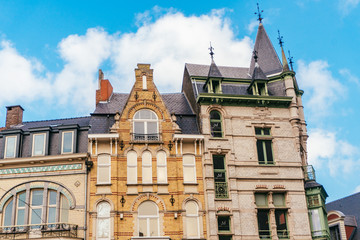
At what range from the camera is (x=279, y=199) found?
29234 mm

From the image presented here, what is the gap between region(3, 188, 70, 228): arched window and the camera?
27.2m

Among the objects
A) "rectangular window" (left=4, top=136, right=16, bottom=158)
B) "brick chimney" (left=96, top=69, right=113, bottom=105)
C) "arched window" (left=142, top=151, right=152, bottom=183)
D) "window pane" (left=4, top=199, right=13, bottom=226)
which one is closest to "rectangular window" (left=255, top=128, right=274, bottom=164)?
"arched window" (left=142, top=151, right=152, bottom=183)

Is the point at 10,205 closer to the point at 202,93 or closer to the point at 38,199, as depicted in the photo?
the point at 38,199

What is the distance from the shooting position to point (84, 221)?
26766 mm

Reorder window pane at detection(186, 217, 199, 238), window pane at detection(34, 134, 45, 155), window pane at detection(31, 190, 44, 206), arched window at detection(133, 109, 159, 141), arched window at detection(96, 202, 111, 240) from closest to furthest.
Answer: arched window at detection(96, 202, 111, 240), window pane at detection(186, 217, 199, 238), window pane at detection(31, 190, 44, 206), window pane at detection(34, 134, 45, 155), arched window at detection(133, 109, 159, 141)

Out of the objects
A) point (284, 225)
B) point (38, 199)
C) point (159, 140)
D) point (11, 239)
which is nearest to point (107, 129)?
point (159, 140)

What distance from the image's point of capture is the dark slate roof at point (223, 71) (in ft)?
110

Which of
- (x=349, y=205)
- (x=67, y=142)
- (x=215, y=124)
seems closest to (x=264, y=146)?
(x=215, y=124)

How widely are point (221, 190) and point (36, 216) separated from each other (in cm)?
1090

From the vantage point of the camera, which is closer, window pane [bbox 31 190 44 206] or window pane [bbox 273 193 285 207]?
window pane [bbox 31 190 44 206]

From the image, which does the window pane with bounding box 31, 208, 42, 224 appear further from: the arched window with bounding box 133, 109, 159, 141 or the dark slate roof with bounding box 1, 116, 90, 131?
the arched window with bounding box 133, 109, 159, 141

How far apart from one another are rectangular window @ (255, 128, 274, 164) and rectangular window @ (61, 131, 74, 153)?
1163cm

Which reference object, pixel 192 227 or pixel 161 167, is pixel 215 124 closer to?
pixel 161 167

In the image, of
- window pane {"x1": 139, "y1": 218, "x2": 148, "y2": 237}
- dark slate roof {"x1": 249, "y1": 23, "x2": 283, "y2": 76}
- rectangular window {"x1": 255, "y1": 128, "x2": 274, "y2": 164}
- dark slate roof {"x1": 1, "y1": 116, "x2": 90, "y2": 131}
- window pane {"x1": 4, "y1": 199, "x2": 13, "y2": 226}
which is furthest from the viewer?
dark slate roof {"x1": 249, "y1": 23, "x2": 283, "y2": 76}
